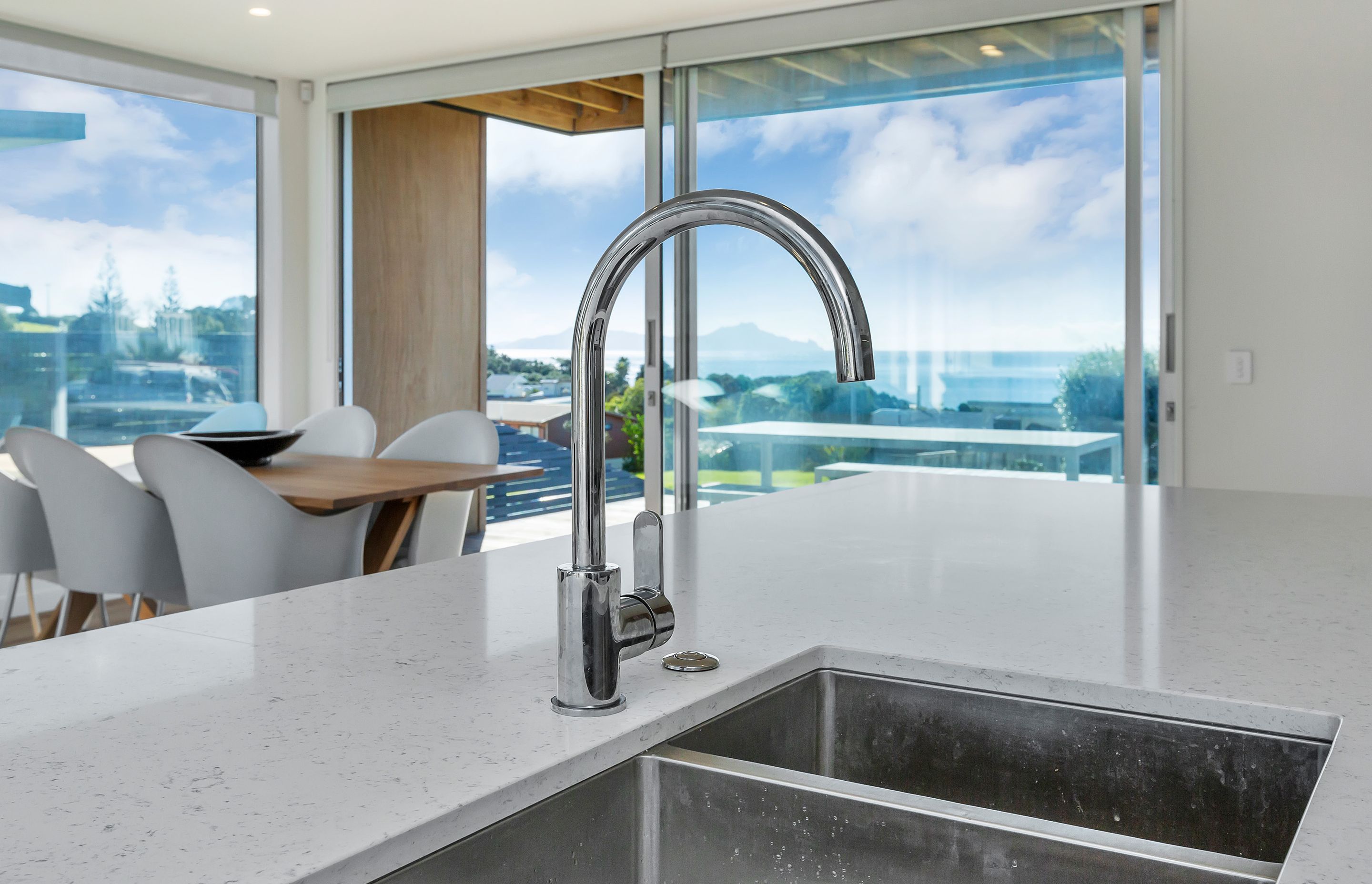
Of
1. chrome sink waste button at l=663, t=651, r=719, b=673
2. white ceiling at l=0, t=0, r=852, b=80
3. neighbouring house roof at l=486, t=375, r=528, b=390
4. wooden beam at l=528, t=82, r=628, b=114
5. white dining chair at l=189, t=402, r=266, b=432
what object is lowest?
A: chrome sink waste button at l=663, t=651, r=719, b=673

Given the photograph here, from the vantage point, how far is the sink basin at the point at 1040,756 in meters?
0.73

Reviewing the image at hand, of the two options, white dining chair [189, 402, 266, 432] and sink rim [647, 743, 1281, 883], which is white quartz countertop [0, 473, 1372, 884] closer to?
sink rim [647, 743, 1281, 883]

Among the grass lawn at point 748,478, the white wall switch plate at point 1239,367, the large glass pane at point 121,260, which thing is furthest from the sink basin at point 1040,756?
the large glass pane at point 121,260

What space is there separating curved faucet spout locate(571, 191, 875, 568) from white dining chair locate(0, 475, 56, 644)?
2706mm

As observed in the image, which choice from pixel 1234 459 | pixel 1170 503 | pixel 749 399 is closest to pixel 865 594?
pixel 1170 503

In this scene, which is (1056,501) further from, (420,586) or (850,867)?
(850,867)

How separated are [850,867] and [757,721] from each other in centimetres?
16

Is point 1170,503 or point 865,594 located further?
point 1170,503

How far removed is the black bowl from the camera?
307 centimetres

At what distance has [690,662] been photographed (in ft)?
2.64

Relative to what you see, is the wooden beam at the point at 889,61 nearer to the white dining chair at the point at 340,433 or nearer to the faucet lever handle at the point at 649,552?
the white dining chair at the point at 340,433

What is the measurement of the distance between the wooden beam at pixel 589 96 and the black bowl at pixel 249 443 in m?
2.77

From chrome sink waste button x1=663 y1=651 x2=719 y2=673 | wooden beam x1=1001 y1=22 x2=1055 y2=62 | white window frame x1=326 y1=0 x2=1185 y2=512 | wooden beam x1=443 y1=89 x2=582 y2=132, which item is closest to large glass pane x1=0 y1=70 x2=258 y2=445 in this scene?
white window frame x1=326 y1=0 x2=1185 y2=512

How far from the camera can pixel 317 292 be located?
529 cm
